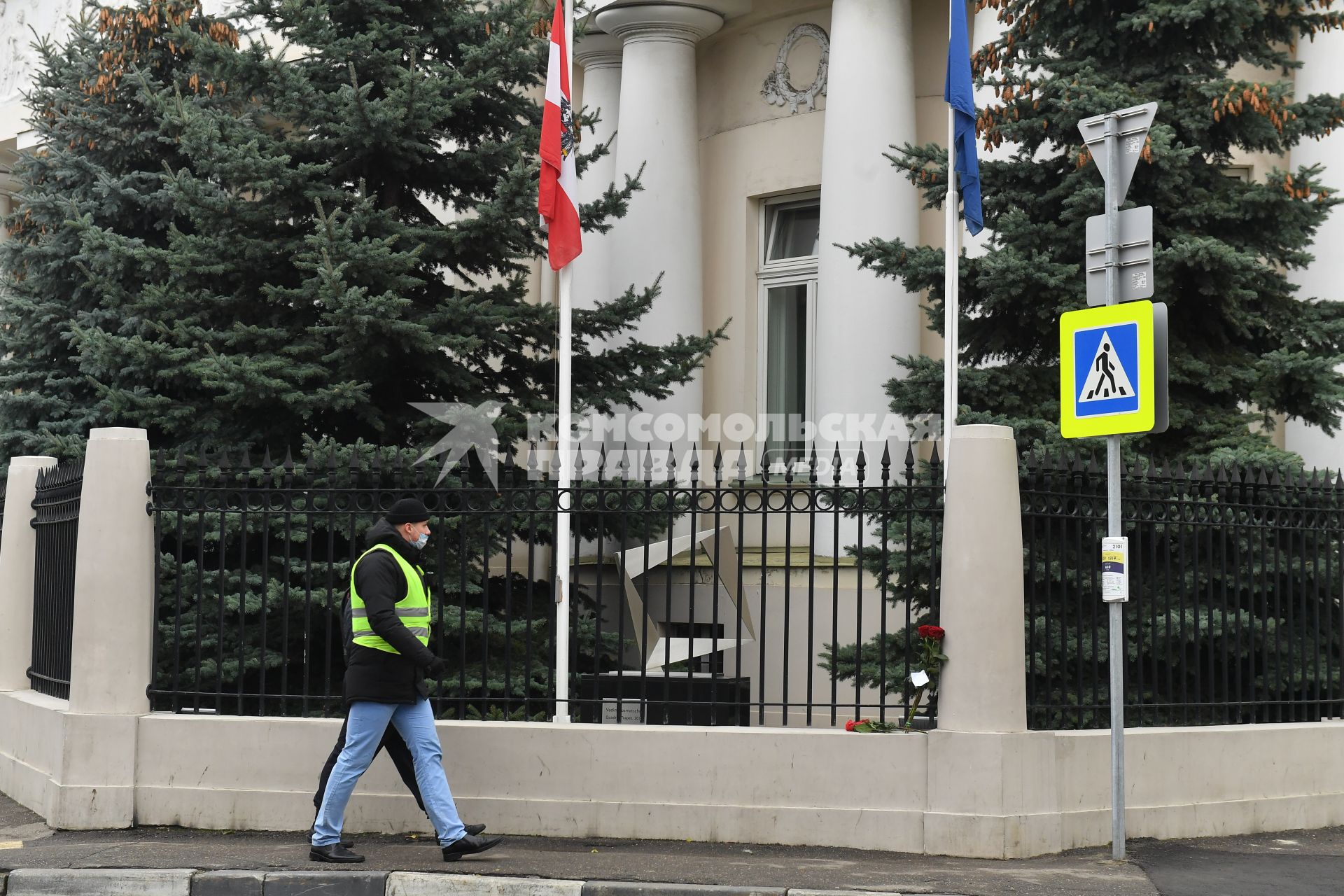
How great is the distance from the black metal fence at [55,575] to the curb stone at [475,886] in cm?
322

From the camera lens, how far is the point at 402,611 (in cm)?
741

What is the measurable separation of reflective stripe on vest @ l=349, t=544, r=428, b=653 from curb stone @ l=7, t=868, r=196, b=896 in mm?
1394

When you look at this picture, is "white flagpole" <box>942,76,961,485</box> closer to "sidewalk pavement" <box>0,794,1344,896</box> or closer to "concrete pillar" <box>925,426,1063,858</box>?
"concrete pillar" <box>925,426,1063,858</box>

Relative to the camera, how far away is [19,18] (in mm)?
Answer: 23281

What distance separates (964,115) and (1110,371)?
281cm

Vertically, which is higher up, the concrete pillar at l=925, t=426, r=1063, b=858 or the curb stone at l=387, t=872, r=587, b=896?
the concrete pillar at l=925, t=426, r=1063, b=858

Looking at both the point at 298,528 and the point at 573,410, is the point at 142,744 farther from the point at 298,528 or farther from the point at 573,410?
the point at 573,410

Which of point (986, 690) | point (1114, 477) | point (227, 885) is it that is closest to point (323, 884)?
point (227, 885)

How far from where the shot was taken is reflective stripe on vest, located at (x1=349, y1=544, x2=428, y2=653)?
7340mm

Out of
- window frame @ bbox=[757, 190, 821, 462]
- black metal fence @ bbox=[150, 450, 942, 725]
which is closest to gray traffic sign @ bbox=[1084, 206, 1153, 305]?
black metal fence @ bbox=[150, 450, 942, 725]

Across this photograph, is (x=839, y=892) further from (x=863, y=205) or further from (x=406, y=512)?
(x=863, y=205)

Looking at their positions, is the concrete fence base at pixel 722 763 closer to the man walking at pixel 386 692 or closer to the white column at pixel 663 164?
the man walking at pixel 386 692

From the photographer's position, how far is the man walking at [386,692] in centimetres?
728

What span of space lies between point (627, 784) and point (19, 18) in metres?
20.3
